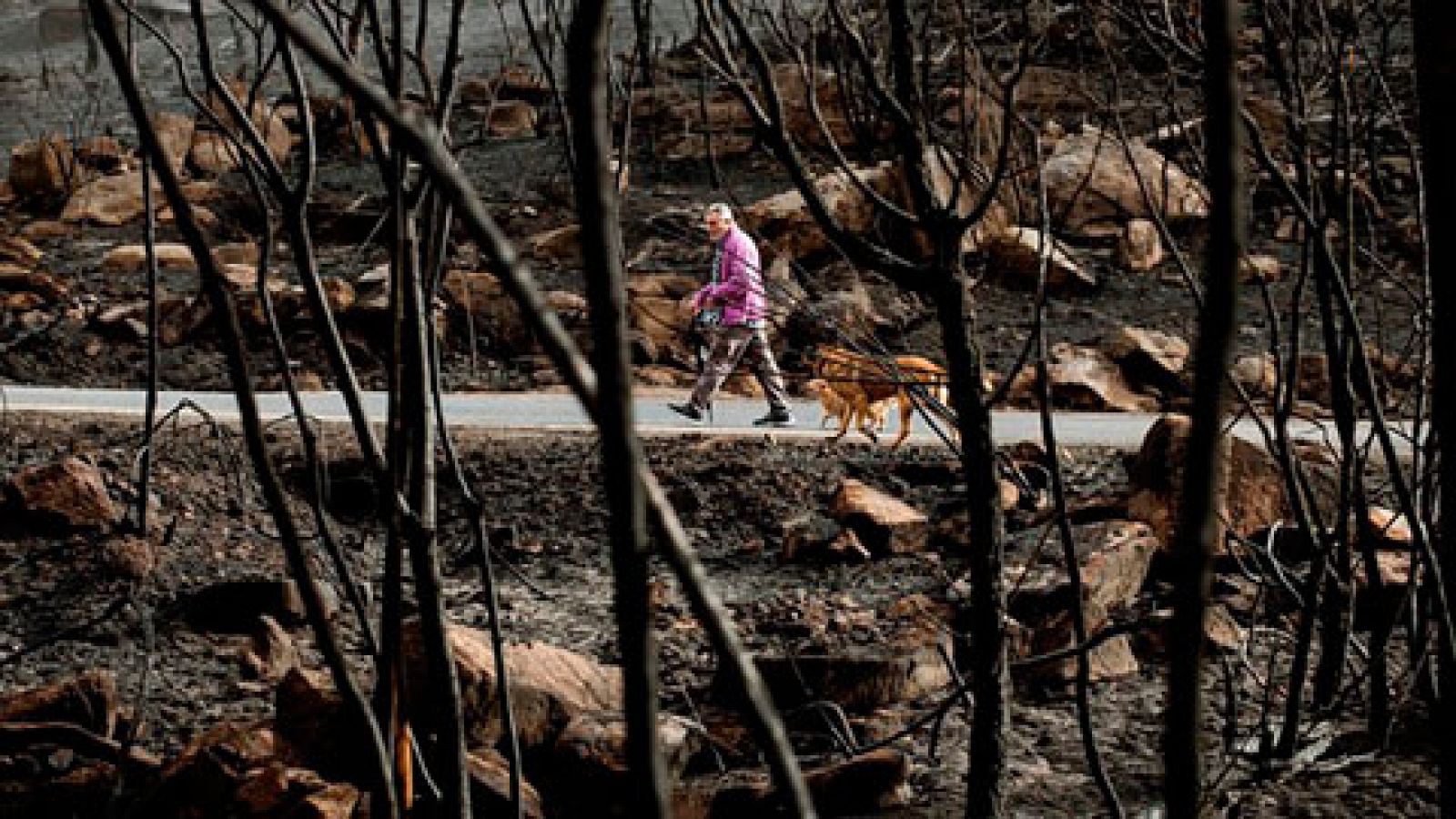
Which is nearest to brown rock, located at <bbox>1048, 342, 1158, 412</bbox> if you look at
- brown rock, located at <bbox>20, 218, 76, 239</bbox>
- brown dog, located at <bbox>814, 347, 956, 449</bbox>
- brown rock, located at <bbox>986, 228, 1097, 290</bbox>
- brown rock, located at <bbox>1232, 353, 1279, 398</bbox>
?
brown rock, located at <bbox>1232, 353, 1279, 398</bbox>

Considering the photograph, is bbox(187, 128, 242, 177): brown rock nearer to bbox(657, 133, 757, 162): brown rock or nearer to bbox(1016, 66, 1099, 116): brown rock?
bbox(657, 133, 757, 162): brown rock

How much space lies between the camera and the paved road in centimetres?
1047

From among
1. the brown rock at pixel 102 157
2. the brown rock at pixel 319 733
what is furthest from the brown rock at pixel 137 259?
the brown rock at pixel 319 733

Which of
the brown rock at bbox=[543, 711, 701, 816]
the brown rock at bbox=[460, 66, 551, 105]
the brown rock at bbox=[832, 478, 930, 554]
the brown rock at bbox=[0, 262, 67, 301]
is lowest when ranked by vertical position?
the brown rock at bbox=[543, 711, 701, 816]

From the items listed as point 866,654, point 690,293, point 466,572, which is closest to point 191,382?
point 690,293

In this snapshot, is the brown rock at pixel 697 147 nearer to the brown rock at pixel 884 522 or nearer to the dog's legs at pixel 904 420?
the dog's legs at pixel 904 420

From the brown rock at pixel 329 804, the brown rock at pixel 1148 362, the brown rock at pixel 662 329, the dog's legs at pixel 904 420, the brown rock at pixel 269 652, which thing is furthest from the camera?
the brown rock at pixel 662 329

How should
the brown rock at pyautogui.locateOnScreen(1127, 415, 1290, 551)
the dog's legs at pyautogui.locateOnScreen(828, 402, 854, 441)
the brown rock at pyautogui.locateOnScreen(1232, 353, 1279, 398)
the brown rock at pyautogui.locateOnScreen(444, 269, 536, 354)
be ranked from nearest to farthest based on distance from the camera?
1. the brown rock at pyautogui.locateOnScreen(1127, 415, 1290, 551)
2. the dog's legs at pyautogui.locateOnScreen(828, 402, 854, 441)
3. the brown rock at pyautogui.locateOnScreen(1232, 353, 1279, 398)
4. the brown rock at pyautogui.locateOnScreen(444, 269, 536, 354)

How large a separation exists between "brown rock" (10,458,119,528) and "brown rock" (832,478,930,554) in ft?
10.1

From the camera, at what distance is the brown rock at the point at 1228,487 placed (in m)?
8.65

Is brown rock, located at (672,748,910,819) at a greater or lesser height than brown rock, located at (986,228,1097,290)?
lesser

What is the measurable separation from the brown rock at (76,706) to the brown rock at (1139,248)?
10.1 metres

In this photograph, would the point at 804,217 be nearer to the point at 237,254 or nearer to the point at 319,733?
the point at 237,254

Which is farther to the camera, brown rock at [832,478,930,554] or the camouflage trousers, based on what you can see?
the camouflage trousers
